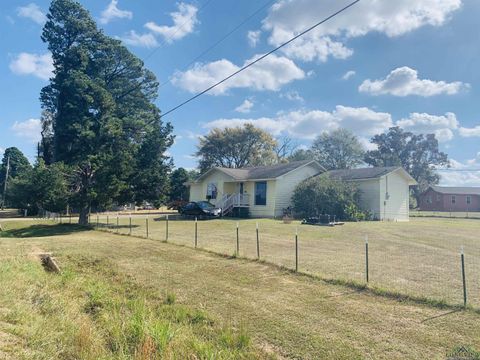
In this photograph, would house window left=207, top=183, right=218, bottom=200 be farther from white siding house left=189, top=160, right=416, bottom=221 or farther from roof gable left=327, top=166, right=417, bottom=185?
roof gable left=327, top=166, right=417, bottom=185

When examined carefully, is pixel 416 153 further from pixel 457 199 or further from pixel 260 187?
pixel 260 187

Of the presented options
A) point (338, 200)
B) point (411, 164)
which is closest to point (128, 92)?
point (338, 200)

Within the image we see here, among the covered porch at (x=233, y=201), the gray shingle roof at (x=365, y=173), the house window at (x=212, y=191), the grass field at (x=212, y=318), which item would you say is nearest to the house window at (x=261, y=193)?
the covered porch at (x=233, y=201)

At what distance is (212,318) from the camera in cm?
577

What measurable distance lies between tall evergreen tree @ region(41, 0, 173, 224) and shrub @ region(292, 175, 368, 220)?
10.2 meters

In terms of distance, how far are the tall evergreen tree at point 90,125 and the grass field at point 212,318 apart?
506 inches

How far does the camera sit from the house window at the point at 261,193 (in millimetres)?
28391

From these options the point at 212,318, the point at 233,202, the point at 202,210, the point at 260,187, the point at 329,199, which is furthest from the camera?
the point at 233,202

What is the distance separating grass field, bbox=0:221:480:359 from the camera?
471cm

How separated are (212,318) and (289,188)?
23.0 m

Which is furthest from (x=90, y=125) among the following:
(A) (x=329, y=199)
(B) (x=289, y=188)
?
(A) (x=329, y=199)

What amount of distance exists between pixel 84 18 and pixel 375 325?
2722 cm

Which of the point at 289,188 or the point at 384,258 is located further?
the point at 289,188

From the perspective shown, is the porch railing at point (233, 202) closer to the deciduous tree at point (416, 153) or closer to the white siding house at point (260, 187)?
the white siding house at point (260, 187)
